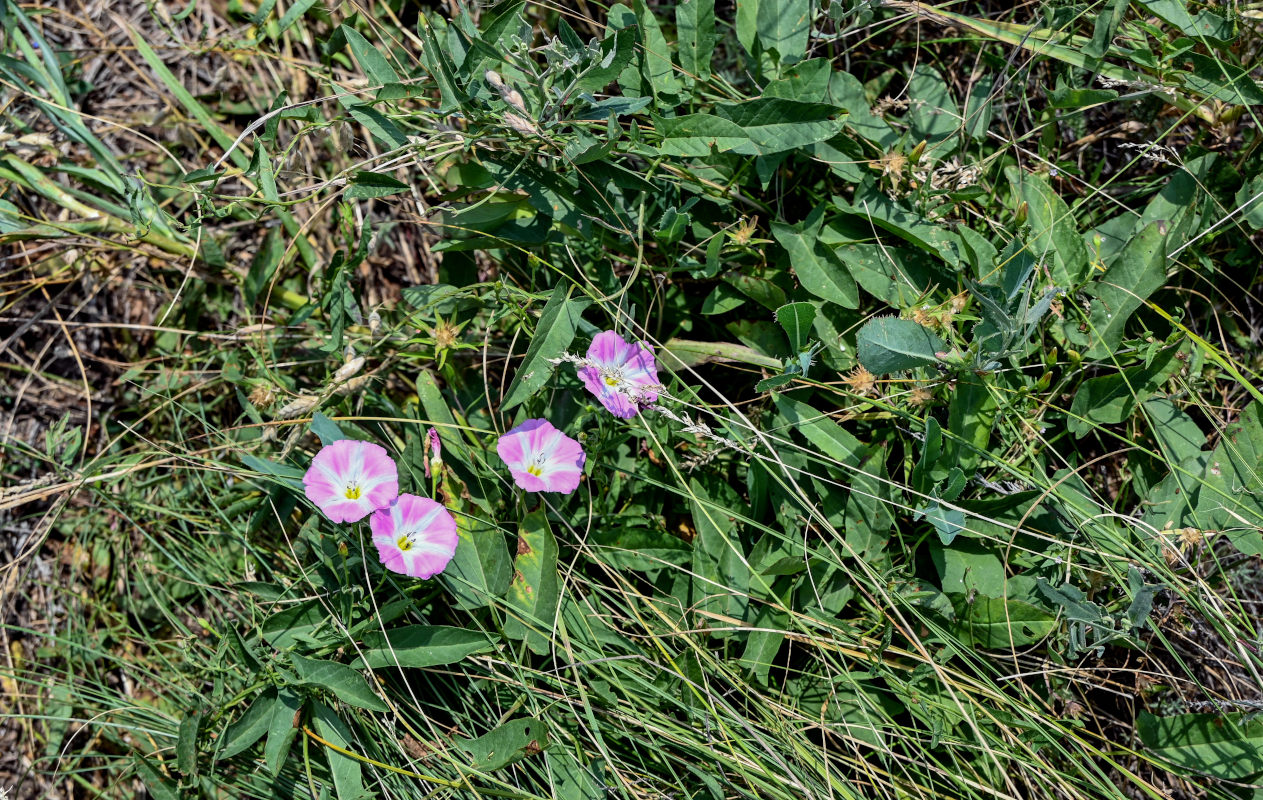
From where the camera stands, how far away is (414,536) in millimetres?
1744

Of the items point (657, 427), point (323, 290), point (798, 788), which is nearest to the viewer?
point (798, 788)

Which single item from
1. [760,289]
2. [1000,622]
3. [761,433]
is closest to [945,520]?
[1000,622]

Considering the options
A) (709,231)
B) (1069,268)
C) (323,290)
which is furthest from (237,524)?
(1069,268)

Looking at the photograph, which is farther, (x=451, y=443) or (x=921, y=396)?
(x=451, y=443)

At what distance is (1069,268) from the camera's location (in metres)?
1.87

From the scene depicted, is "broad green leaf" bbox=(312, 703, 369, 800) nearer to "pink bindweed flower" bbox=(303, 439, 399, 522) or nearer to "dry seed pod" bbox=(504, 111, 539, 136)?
"pink bindweed flower" bbox=(303, 439, 399, 522)

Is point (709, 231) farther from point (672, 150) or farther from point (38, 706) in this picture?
point (38, 706)

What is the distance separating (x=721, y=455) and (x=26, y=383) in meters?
2.04

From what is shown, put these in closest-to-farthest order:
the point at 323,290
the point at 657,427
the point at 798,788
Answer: the point at 798,788
the point at 657,427
the point at 323,290

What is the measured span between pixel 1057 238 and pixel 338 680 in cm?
176

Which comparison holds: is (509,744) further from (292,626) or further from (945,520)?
(945,520)

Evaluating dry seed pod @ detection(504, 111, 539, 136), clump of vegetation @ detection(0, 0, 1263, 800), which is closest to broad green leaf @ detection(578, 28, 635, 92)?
clump of vegetation @ detection(0, 0, 1263, 800)

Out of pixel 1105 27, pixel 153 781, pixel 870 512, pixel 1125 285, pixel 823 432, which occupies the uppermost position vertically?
pixel 1105 27

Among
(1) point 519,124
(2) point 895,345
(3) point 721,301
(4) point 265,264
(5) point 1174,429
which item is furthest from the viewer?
(4) point 265,264
